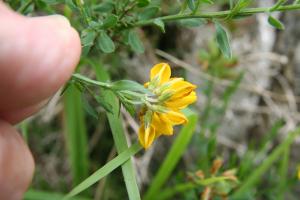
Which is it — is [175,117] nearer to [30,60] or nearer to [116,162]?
[116,162]

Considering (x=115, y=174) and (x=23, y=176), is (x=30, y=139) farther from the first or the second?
(x=23, y=176)

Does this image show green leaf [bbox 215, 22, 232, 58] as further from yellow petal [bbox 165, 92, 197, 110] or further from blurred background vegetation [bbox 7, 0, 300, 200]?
yellow petal [bbox 165, 92, 197, 110]

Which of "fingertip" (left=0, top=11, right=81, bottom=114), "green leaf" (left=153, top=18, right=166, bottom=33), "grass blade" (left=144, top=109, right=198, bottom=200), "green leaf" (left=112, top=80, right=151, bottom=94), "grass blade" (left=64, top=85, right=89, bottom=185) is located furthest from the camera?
"grass blade" (left=64, top=85, right=89, bottom=185)

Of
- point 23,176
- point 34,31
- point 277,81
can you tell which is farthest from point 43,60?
point 277,81

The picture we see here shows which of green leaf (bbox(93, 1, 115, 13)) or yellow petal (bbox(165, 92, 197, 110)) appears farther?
green leaf (bbox(93, 1, 115, 13))

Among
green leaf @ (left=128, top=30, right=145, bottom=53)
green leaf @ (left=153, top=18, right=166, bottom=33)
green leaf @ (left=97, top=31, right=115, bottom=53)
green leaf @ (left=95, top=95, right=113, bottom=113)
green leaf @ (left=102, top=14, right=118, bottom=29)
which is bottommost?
green leaf @ (left=95, top=95, right=113, bottom=113)

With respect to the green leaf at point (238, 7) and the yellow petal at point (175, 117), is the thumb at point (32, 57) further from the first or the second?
the green leaf at point (238, 7)

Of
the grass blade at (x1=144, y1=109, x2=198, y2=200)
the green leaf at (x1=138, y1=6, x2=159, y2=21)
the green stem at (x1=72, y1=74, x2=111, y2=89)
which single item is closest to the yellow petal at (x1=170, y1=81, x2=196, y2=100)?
the green stem at (x1=72, y1=74, x2=111, y2=89)

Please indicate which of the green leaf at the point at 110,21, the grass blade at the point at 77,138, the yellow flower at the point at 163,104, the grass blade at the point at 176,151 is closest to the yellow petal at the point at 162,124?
the yellow flower at the point at 163,104

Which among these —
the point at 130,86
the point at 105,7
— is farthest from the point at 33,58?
the point at 105,7
